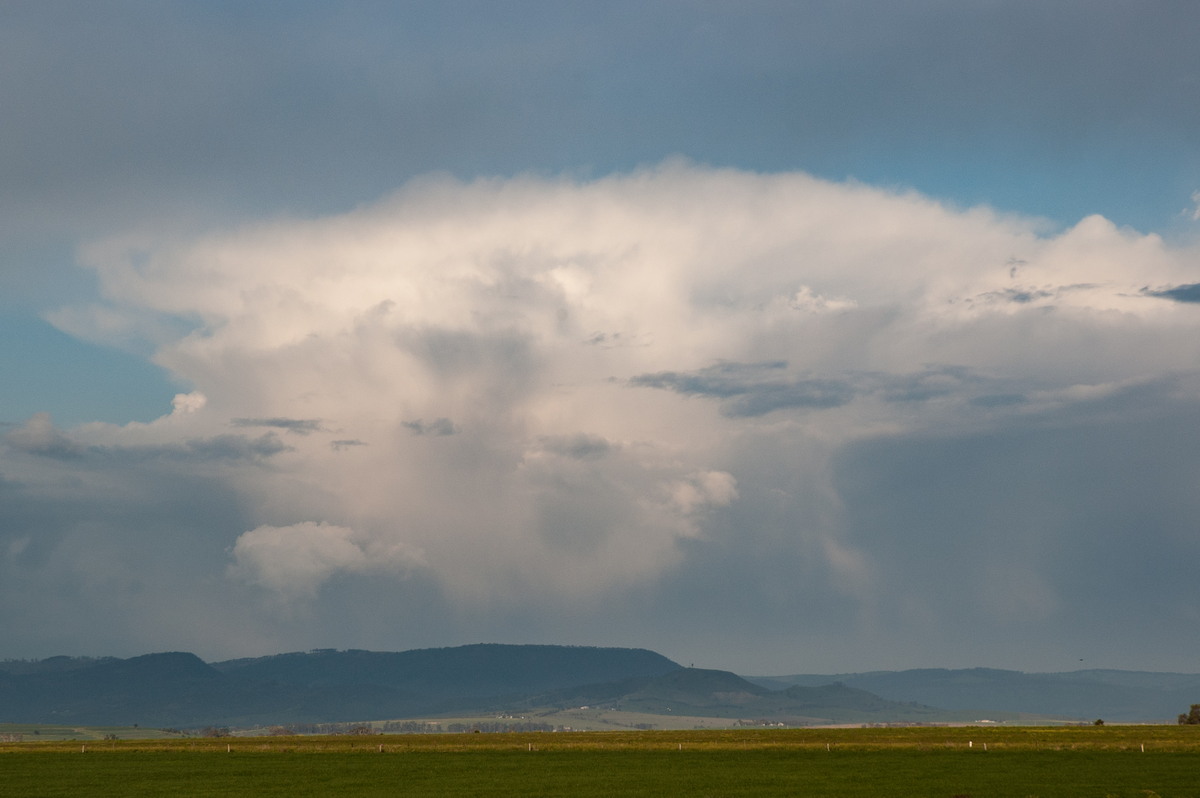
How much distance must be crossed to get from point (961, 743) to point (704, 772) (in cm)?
5455

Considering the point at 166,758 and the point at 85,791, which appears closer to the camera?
the point at 85,791

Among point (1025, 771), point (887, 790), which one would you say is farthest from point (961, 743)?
point (887, 790)

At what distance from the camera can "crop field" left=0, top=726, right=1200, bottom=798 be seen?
98812 millimetres

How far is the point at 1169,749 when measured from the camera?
451 feet

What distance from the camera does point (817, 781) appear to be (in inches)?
4124

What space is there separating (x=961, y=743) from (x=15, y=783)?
116224mm

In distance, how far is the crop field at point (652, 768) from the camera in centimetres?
9881

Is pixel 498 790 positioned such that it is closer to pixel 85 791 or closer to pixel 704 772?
pixel 704 772

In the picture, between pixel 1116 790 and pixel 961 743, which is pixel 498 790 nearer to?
pixel 1116 790

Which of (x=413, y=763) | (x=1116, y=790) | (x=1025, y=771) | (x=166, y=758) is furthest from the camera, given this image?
(x=166, y=758)

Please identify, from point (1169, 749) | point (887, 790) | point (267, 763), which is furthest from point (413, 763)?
point (1169, 749)

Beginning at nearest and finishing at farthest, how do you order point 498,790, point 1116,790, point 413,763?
point 1116,790 → point 498,790 → point 413,763

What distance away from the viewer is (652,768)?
394 ft

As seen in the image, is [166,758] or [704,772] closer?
[704,772]
